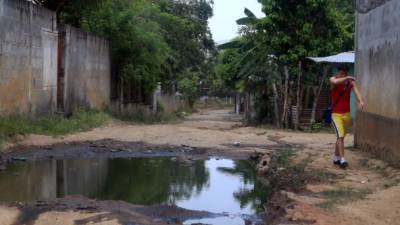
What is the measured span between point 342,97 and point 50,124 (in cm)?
949

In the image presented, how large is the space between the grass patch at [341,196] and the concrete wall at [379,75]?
1759 mm

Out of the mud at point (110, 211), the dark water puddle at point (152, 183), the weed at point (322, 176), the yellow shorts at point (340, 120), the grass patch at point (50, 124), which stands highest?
the yellow shorts at point (340, 120)

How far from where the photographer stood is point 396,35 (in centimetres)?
990

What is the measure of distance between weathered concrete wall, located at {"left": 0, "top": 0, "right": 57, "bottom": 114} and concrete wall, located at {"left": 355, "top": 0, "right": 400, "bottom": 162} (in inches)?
349

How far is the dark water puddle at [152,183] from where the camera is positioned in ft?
29.0

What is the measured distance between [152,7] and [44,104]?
10.6 m

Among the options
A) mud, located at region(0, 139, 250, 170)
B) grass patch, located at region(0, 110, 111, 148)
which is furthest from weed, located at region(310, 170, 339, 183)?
grass patch, located at region(0, 110, 111, 148)

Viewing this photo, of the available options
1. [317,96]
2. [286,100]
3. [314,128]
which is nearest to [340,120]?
[314,128]

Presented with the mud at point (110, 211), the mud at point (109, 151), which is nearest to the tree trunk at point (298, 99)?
the mud at point (109, 151)

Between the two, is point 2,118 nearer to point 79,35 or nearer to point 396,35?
point 79,35

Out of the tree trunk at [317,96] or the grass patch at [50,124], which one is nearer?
the grass patch at [50,124]

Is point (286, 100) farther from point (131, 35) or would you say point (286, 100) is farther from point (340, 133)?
point (340, 133)

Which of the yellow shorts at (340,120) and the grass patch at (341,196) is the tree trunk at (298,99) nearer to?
the yellow shorts at (340,120)

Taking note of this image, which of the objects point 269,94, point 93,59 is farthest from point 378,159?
point 93,59
